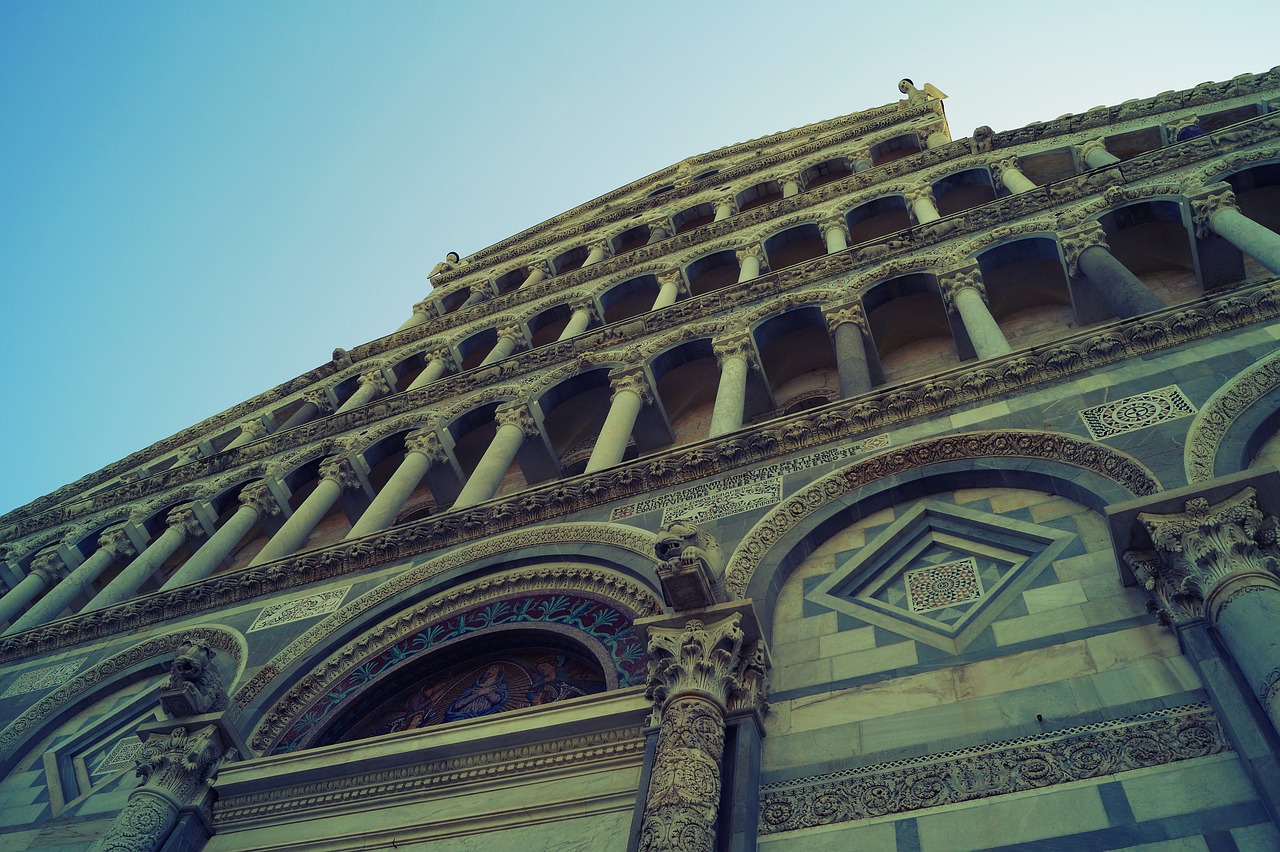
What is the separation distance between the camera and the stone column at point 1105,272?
1159cm

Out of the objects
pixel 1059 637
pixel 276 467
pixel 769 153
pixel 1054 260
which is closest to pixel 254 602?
pixel 276 467

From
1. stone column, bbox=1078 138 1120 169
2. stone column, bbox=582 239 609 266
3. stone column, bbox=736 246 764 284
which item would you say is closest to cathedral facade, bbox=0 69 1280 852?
stone column, bbox=1078 138 1120 169

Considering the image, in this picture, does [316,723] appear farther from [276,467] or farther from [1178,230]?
[1178,230]

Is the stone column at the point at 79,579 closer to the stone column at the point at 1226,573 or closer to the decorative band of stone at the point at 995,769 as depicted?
the decorative band of stone at the point at 995,769

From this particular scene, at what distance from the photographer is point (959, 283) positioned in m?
14.1

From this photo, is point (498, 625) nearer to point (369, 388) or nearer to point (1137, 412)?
point (1137, 412)

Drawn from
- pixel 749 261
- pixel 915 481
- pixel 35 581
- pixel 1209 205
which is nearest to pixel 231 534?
pixel 35 581

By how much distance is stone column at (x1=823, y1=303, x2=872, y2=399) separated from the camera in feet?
40.9

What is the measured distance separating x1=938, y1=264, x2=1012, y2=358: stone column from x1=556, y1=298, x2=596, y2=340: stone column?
807 cm

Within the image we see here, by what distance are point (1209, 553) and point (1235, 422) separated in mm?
2319

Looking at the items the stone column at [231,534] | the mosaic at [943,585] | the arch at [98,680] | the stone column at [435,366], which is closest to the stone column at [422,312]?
the stone column at [435,366]

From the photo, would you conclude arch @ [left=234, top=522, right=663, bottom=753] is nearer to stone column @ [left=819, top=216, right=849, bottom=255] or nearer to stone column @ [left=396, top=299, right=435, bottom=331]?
stone column @ [left=819, top=216, right=849, bottom=255]

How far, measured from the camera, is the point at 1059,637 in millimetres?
6914

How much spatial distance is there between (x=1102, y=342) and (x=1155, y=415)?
1.41 m
